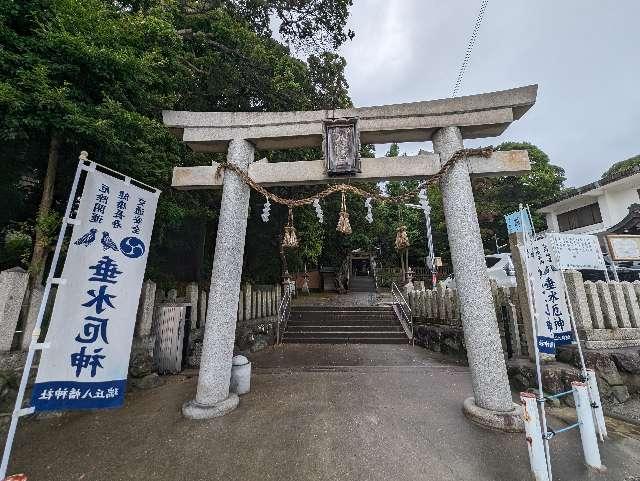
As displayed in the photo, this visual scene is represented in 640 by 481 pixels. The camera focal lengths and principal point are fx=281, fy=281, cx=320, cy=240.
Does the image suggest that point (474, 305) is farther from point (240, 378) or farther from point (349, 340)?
point (349, 340)

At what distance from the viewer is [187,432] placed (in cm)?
392

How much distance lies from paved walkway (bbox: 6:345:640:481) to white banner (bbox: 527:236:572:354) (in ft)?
4.16

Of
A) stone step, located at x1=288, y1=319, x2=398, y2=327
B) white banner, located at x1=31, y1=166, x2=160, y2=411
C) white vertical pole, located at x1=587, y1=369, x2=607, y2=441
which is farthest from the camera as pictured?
stone step, located at x1=288, y1=319, x2=398, y2=327

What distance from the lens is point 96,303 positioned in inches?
149

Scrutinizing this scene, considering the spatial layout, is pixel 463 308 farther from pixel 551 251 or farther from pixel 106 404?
pixel 106 404

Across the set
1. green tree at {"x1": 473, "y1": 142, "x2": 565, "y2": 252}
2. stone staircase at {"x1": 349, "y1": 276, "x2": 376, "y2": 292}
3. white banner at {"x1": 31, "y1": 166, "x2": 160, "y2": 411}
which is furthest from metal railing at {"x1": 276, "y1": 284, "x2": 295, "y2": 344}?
green tree at {"x1": 473, "y1": 142, "x2": 565, "y2": 252}

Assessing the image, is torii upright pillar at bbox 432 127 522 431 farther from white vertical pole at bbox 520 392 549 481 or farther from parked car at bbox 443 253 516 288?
parked car at bbox 443 253 516 288

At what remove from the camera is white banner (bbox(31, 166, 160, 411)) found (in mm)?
3371

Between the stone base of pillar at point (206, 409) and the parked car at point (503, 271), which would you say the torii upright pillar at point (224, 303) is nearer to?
the stone base of pillar at point (206, 409)

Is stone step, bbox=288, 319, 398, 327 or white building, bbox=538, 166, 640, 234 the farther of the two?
white building, bbox=538, 166, 640, 234

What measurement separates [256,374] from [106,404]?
11.2 feet

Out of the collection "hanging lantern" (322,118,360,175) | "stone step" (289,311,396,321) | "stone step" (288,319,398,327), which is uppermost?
"hanging lantern" (322,118,360,175)

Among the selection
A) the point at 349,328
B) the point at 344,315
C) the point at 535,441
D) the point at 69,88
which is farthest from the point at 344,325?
the point at 69,88

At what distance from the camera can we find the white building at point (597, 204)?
17.5m
